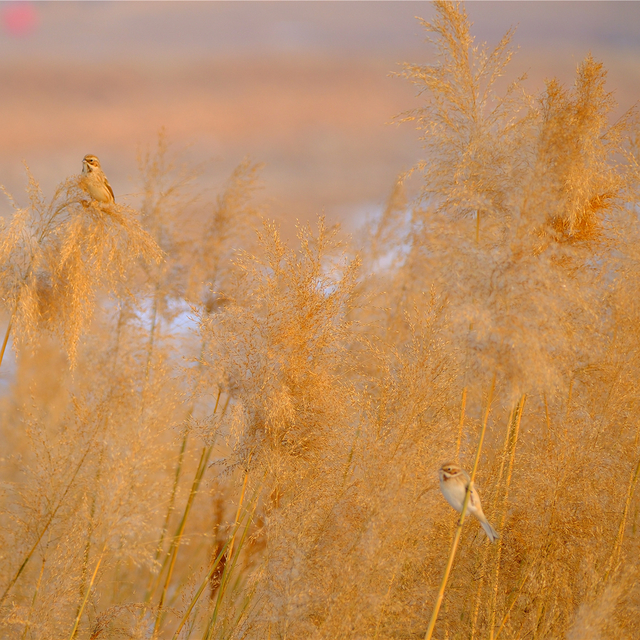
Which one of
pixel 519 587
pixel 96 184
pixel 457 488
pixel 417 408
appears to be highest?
pixel 96 184

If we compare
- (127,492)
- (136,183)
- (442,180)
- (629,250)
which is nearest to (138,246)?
(127,492)

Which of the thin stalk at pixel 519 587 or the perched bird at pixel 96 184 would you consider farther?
the perched bird at pixel 96 184

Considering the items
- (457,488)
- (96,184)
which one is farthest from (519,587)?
(96,184)

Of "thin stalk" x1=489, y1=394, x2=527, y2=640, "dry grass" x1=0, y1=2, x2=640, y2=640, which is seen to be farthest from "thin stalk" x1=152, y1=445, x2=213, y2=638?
"thin stalk" x1=489, y1=394, x2=527, y2=640

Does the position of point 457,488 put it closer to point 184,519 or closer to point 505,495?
point 505,495

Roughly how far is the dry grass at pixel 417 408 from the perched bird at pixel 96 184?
83 millimetres

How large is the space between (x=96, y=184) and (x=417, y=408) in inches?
65.9

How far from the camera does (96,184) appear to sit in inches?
95.0

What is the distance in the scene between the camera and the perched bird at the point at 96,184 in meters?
2.40

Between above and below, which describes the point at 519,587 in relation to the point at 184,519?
above

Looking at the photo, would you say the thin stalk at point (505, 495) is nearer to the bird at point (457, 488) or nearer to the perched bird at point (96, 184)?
the bird at point (457, 488)

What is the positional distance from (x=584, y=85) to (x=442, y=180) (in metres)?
0.59

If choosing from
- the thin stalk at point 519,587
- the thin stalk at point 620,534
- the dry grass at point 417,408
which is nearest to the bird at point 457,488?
the dry grass at point 417,408

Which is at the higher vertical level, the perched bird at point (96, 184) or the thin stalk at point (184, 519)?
the perched bird at point (96, 184)
